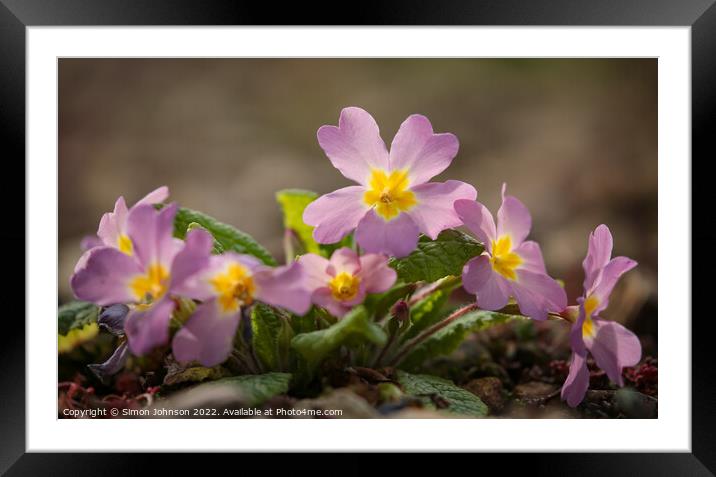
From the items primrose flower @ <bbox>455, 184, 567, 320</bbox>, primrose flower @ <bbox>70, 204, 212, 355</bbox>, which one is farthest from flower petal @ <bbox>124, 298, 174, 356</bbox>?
primrose flower @ <bbox>455, 184, 567, 320</bbox>

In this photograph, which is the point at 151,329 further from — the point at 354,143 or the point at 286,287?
the point at 354,143

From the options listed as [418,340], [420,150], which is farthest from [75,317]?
[420,150]

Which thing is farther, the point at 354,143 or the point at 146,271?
the point at 354,143

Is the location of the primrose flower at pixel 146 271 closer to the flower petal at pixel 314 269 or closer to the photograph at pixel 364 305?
the photograph at pixel 364 305

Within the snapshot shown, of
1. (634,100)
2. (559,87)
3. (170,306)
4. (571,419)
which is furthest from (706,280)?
(559,87)

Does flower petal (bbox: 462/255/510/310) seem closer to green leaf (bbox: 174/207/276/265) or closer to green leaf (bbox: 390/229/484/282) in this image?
green leaf (bbox: 390/229/484/282)
